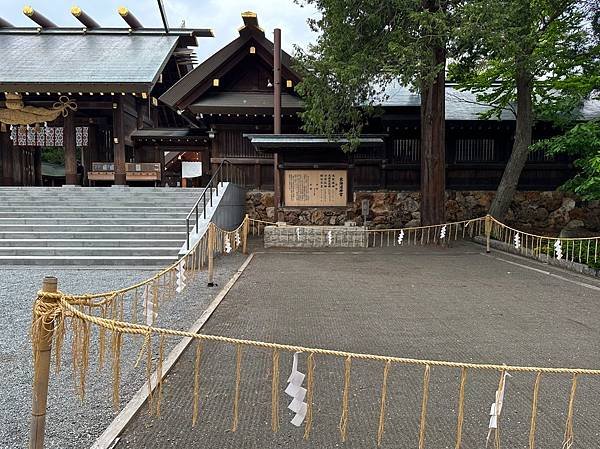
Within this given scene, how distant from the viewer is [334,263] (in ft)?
31.8

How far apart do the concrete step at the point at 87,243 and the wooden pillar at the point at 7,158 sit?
8.84m

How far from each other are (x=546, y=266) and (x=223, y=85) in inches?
481

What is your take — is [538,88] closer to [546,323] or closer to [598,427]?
[546,323]

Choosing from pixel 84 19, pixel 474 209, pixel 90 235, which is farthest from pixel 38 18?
pixel 474 209

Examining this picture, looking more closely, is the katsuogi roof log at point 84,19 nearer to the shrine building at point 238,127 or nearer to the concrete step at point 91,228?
the shrine building at point 238,127

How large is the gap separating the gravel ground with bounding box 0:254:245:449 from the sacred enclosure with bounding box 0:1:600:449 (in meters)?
0.02

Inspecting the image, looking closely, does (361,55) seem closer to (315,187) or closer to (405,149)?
(315,187)

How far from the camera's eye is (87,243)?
10117 millimetres

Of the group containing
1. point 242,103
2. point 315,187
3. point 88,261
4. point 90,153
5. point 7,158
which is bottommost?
point 88,261

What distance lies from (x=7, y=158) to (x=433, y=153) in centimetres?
1663

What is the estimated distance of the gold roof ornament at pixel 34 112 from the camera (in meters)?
15.1

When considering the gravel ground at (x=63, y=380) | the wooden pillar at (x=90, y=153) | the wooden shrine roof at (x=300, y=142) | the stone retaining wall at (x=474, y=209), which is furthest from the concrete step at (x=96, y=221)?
the wooden pillar at (x=90, y=153)

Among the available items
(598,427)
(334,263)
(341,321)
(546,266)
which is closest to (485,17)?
(546,266)

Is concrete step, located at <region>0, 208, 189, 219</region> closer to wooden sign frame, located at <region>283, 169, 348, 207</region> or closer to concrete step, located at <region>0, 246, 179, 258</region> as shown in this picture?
concrete step, located at <region>0, 246, 179, 258</region>
